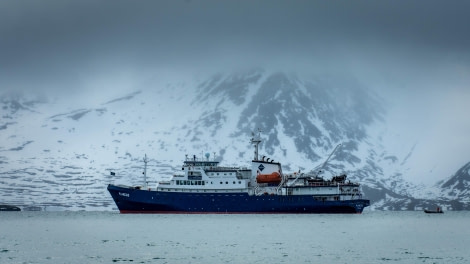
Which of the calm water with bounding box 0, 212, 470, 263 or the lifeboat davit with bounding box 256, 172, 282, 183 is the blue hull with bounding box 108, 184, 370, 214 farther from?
the calm water with bounding box 0, 212, 470, 263

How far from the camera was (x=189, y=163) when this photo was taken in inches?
6811

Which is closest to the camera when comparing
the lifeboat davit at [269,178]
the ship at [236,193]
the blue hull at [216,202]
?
the ship at [236,193]

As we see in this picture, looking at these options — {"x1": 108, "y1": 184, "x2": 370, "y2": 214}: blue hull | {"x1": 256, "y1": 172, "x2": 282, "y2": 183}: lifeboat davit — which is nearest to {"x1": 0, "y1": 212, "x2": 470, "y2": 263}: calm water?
{"x1": 108, "y1": 184, "x2": 370, "y2": 214}: blue hull

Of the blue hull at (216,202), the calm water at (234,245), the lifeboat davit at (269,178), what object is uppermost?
the lifeboat davit at (269,178)

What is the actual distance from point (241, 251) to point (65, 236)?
34.8m

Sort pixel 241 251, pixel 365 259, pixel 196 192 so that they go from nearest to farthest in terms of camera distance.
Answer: pixel 365 259 → pixel 241 251 → pixel 196 192

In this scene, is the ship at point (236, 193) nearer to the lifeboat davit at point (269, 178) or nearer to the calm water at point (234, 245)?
the lifeboat davit at point (269, 178)

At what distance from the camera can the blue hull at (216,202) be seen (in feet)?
564

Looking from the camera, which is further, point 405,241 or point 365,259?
point 405,241

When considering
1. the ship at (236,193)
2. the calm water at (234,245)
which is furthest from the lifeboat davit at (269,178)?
the calm water at (234,245)

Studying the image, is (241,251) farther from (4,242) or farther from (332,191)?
(332,191)

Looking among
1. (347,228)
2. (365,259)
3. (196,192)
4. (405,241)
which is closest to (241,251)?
(365,259)

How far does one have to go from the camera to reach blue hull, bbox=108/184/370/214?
564 feet

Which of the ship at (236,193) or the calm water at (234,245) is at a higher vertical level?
the ship at (236,193)
